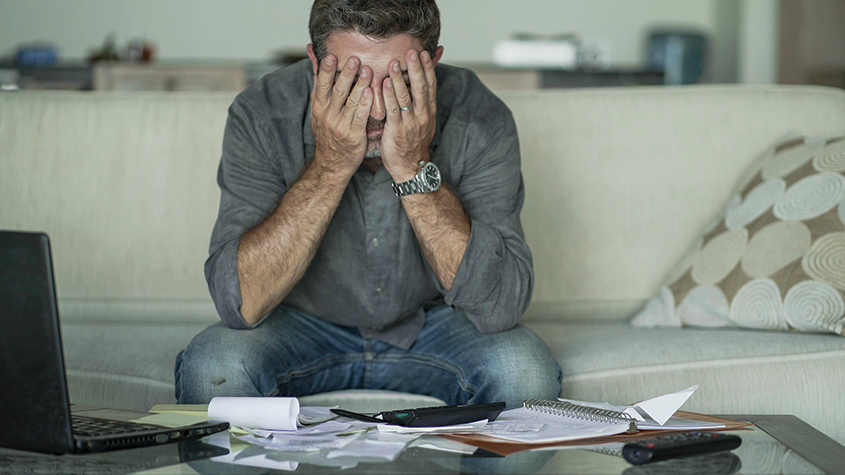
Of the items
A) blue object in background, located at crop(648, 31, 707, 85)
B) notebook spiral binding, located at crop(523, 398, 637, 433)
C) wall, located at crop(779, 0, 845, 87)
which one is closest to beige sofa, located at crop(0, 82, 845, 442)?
notebook spiral binding, located at crop(523, 398, 637, 433)

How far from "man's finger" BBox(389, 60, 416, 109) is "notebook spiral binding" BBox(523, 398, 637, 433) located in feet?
1.63

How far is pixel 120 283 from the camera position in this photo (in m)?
1.62

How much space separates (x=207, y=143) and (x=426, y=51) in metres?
0.69

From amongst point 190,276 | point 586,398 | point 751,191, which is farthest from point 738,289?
point 190,276

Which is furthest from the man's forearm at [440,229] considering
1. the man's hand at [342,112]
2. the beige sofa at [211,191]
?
the beige sofa at [211,191]

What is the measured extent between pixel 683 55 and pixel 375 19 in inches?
182

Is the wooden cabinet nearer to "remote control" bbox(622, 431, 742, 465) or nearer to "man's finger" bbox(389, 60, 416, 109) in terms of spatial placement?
"man's finger" bbox(389, 60, 416, 109)

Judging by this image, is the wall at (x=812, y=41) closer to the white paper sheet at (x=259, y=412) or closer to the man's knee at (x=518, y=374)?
the man's knee at (x=518, y=374)

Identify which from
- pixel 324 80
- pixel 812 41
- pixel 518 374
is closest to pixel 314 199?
pixel 324 80

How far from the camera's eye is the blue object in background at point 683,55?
5.20 metres

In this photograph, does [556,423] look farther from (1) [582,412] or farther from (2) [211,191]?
(2) [211,191]

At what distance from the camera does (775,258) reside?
4.58ft

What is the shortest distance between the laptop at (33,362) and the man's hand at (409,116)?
588 millimetres

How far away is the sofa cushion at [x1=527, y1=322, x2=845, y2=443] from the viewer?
4.00ft
